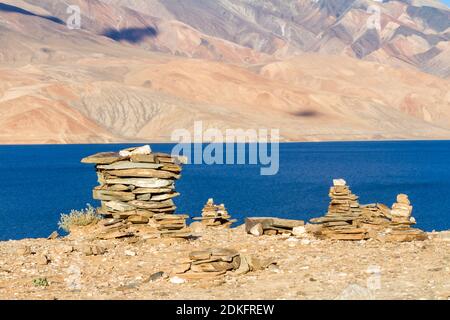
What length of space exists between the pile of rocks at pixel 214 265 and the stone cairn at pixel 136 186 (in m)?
5.52

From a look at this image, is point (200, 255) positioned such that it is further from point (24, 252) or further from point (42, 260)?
point (24, 252)

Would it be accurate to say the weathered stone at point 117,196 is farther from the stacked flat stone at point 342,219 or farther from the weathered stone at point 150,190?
the stacked flat stone at point 342,219

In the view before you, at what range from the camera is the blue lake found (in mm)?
45875

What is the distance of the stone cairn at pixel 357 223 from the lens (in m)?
19.3

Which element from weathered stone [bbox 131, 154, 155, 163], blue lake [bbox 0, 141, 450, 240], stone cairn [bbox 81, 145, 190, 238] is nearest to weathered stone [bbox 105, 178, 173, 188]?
stone cairn [bbox 81, 145, 190, 238]

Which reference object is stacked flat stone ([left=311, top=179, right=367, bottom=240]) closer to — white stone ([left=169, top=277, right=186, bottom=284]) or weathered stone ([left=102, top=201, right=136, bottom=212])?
weathered stone ([left=102, top=201, right=136, bottom=212])

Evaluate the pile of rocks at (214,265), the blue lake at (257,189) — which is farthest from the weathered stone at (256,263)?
the blue lake at (257,189)

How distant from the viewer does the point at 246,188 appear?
6644 cm

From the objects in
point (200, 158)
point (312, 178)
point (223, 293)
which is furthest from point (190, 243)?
point (200, 158)

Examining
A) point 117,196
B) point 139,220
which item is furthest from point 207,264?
point 117,196

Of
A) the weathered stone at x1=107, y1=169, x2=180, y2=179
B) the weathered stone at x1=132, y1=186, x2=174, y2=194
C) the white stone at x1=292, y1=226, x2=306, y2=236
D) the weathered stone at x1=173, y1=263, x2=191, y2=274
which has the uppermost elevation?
the weathered stone at x1=107, y1=169, x2=180, y2=179

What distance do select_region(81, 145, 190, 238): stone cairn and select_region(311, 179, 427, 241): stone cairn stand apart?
13.7 feet

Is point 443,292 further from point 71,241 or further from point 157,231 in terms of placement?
point 71,241

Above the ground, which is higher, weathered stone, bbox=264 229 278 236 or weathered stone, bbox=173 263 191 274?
weathered stone, bbox=264 229 278 236
